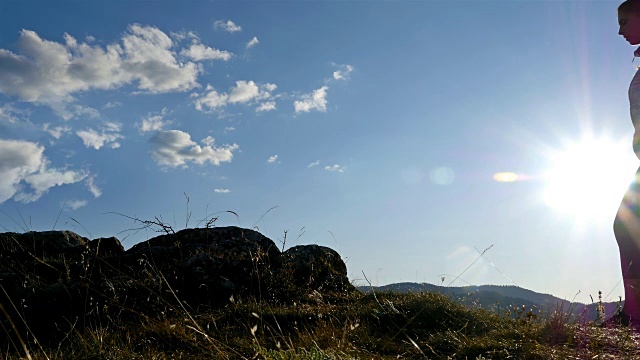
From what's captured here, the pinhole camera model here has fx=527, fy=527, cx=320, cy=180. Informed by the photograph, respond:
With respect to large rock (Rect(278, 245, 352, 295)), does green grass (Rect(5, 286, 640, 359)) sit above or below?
below

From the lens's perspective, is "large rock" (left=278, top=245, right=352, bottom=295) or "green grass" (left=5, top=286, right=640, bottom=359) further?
"large rock" (left=278, top=245, right=352, bottom=295)

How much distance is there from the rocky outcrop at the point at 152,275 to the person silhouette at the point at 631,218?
13.8 feet

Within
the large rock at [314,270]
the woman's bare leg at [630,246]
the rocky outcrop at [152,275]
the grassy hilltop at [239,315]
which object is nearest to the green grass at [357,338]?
the grassy hilltop at [239,315]

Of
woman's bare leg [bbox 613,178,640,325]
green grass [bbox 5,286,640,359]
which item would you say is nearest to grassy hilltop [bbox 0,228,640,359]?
green grass [bbox 5,286,640,359]

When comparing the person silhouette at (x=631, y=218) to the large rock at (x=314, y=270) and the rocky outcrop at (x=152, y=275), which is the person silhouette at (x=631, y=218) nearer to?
the rocky outcrop at (x=152, y=275)

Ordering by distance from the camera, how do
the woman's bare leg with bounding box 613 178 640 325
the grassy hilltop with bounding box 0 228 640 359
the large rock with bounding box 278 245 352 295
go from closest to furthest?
the grassy hilltop with bounding box 0 228 640 359, the woman's bare leg with bounding box 613 178 640 325, the large rock with bounding box 278 245 352 295

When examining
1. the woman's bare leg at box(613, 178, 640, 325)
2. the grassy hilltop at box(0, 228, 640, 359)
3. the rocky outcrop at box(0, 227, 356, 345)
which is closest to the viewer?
the grassy hilltop at box(0, 228, 640, 359)

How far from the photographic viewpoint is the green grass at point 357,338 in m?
4.47

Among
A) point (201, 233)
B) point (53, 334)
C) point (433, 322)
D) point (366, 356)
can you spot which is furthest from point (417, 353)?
point (201, 233)

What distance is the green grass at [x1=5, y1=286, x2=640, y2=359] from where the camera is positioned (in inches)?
Result: 176

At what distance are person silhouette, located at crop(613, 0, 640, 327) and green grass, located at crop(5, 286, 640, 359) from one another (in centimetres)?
75

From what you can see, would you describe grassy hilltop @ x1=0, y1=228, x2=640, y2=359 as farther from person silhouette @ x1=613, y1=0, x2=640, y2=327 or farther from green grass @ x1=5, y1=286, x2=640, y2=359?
person silhouette @ x1=613, y1=0, x2=640, y2=327

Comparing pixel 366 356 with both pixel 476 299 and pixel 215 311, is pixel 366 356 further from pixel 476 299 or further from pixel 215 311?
pixel 476 299

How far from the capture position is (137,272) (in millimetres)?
8773
